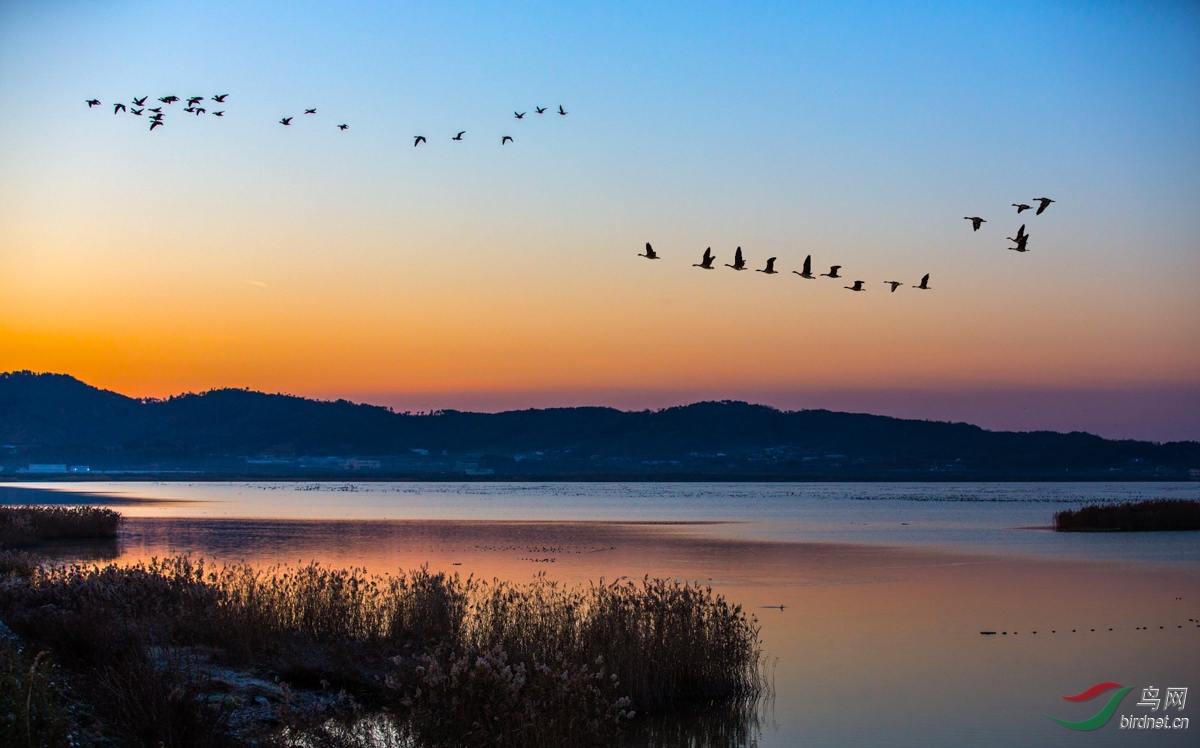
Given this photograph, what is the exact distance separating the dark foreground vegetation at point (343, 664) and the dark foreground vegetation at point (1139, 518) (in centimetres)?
5228

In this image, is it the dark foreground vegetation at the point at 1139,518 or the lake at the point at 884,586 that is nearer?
the lake at the point at 884,586

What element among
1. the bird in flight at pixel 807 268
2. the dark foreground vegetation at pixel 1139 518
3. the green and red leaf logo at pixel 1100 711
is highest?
the bird in flight at pixel 807 268

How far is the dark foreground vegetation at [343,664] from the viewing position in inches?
473

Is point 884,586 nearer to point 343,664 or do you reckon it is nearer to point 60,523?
point 343,664

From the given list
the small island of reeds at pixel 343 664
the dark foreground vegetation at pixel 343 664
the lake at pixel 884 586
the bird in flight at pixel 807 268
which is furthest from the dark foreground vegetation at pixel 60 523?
the bird in flight at pixel 807 268

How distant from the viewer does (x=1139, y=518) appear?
6838 cm

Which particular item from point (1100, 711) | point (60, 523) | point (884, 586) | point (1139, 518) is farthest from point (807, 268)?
point (1139, 518)

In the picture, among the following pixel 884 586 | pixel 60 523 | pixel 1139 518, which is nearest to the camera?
pixel 884 586

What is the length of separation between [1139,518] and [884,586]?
3830cm

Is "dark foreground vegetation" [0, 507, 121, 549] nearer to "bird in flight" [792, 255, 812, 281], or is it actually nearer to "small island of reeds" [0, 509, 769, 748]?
"small island of reeds" [0, 509, 769, 748]

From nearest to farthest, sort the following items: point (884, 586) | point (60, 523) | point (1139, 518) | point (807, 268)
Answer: point (807, 268) → point (884, 586) → point (60, 523) → point (1139, 518)

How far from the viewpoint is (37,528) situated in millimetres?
51906

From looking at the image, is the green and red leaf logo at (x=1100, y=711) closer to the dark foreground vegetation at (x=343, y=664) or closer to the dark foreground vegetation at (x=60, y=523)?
the dark foreground vegetation at (x=343, y=664)

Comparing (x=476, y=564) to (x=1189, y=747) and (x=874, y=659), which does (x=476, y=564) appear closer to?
(x=874, y=659)
